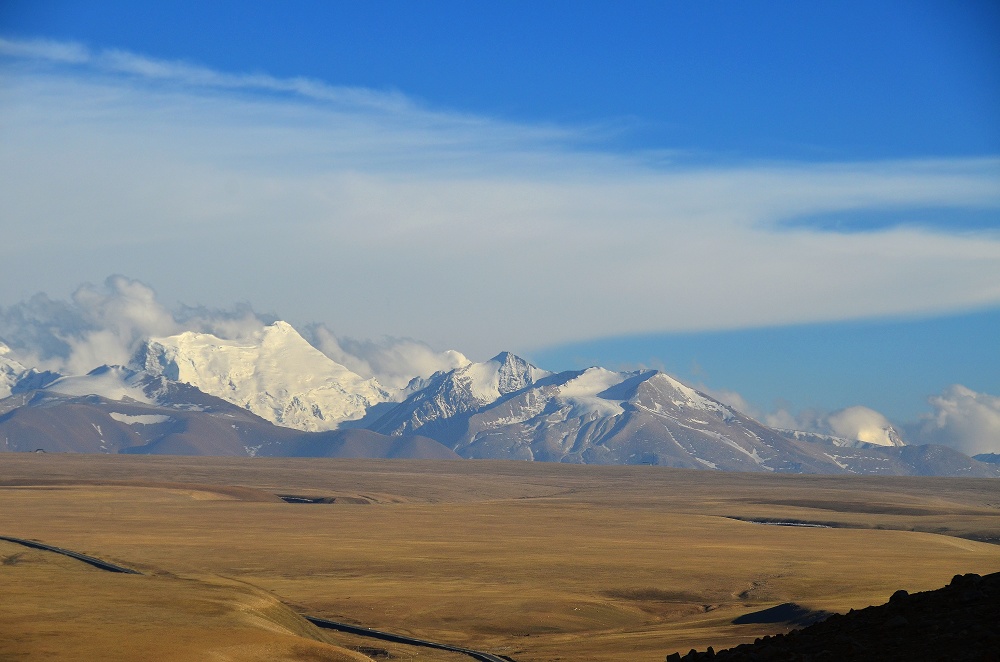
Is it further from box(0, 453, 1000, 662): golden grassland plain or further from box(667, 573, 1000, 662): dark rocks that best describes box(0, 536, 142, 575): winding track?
box(667, 573, 1000, 662): dark rocks

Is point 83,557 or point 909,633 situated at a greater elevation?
point 909,633

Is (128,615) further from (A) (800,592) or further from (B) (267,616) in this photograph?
(A) (800,592)

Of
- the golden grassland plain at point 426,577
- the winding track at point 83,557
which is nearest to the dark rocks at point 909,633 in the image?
the golden grassland plain at point 426,577

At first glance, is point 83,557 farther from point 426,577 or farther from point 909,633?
point 909,633

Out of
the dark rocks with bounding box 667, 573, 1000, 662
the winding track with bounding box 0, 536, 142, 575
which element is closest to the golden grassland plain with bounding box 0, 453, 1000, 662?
the winding track with bounding box 0, 536, 142, 575

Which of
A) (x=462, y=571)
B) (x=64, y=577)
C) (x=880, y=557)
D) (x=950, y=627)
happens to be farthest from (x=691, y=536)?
(x=950, y=627)

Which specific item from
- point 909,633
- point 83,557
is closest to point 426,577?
point 83,557

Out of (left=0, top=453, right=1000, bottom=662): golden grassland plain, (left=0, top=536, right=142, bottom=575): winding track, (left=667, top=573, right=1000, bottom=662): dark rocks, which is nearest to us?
(left=667, top=573, right=1000, bottom=662): dark rocks
